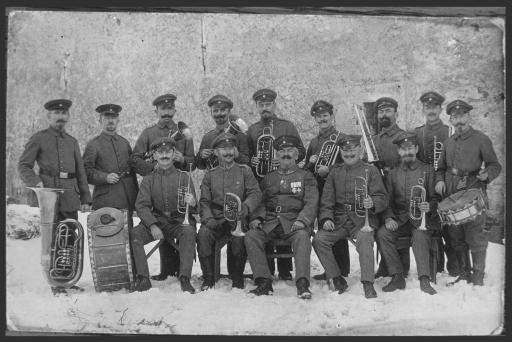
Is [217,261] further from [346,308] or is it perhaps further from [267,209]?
[346,308]

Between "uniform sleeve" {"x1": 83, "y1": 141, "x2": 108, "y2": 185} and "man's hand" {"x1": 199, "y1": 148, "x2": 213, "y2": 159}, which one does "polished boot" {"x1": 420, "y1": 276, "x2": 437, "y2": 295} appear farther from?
"uniform sleeve" {"x1": 83, "y1": 141, "x2": 108, "y2": 185}

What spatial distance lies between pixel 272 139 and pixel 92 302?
2.67 m

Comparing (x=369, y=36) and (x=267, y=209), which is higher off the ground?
(x=369, y=36)

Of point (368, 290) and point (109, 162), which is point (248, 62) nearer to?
point (109, 162)

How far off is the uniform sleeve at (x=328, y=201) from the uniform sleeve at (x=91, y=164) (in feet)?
7.99

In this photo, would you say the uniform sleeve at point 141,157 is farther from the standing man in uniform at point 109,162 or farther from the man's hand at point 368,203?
the man's hand at point 368,203

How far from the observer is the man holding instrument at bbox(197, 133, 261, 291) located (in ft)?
28.7

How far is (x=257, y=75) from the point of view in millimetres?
9102

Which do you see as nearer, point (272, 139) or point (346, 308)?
point (346, 308)

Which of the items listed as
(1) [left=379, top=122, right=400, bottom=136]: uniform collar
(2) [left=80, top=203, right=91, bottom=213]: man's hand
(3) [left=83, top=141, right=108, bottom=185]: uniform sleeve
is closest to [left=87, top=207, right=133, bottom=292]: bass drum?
(2) [left=80, top=203, right=91, bottom=213]: man's hand

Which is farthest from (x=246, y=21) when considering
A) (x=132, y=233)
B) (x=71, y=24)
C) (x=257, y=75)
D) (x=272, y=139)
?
(x=132, y=233)

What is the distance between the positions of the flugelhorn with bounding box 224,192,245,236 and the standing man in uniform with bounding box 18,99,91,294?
158cm

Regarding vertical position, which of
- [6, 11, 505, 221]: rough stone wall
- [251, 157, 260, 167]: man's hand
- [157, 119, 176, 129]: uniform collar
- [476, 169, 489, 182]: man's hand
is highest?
[6, 11, 505, 221]: rough stone wall

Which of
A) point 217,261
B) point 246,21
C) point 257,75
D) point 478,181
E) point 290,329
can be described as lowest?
point 290,329
